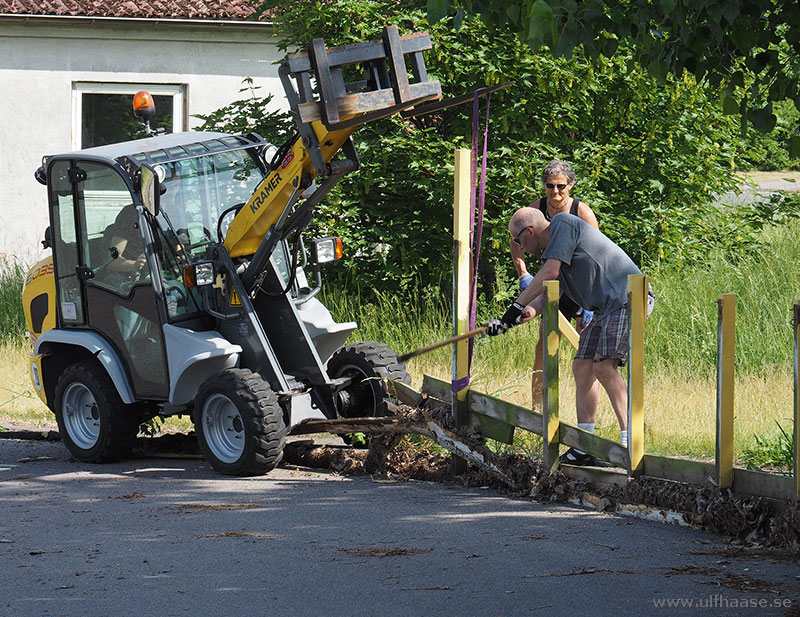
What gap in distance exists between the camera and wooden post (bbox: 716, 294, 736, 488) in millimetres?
6207

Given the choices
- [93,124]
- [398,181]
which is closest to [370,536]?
[398,181]

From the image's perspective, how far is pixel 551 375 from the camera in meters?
7.27

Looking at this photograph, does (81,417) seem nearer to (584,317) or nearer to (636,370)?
(584,317)

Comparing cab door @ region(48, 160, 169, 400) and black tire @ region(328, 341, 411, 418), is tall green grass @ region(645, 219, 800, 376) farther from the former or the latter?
cab door @ region(48, 160, 169, 400)

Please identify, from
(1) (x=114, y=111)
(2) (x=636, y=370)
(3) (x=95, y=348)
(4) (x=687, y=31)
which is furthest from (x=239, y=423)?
(1) (x=114, y=111)

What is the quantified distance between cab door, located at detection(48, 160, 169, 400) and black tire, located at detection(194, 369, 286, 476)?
0.52 meters

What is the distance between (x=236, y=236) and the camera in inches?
340

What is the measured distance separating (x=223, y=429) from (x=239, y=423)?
0.19m

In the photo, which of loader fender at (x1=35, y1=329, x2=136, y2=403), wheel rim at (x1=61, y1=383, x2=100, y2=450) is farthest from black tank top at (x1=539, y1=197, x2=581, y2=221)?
wheel rim at (x1=61, y1=383, x2=100, y2=450)

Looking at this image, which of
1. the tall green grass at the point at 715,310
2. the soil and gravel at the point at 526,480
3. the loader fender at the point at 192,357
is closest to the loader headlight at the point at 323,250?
the loader fender at the point at 192,357

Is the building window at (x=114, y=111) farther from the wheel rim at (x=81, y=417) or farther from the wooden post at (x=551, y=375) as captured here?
the wooden post at (x=551, y=375)

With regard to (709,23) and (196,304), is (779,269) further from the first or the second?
(709,23)

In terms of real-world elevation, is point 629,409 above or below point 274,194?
below

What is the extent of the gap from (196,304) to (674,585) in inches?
184
